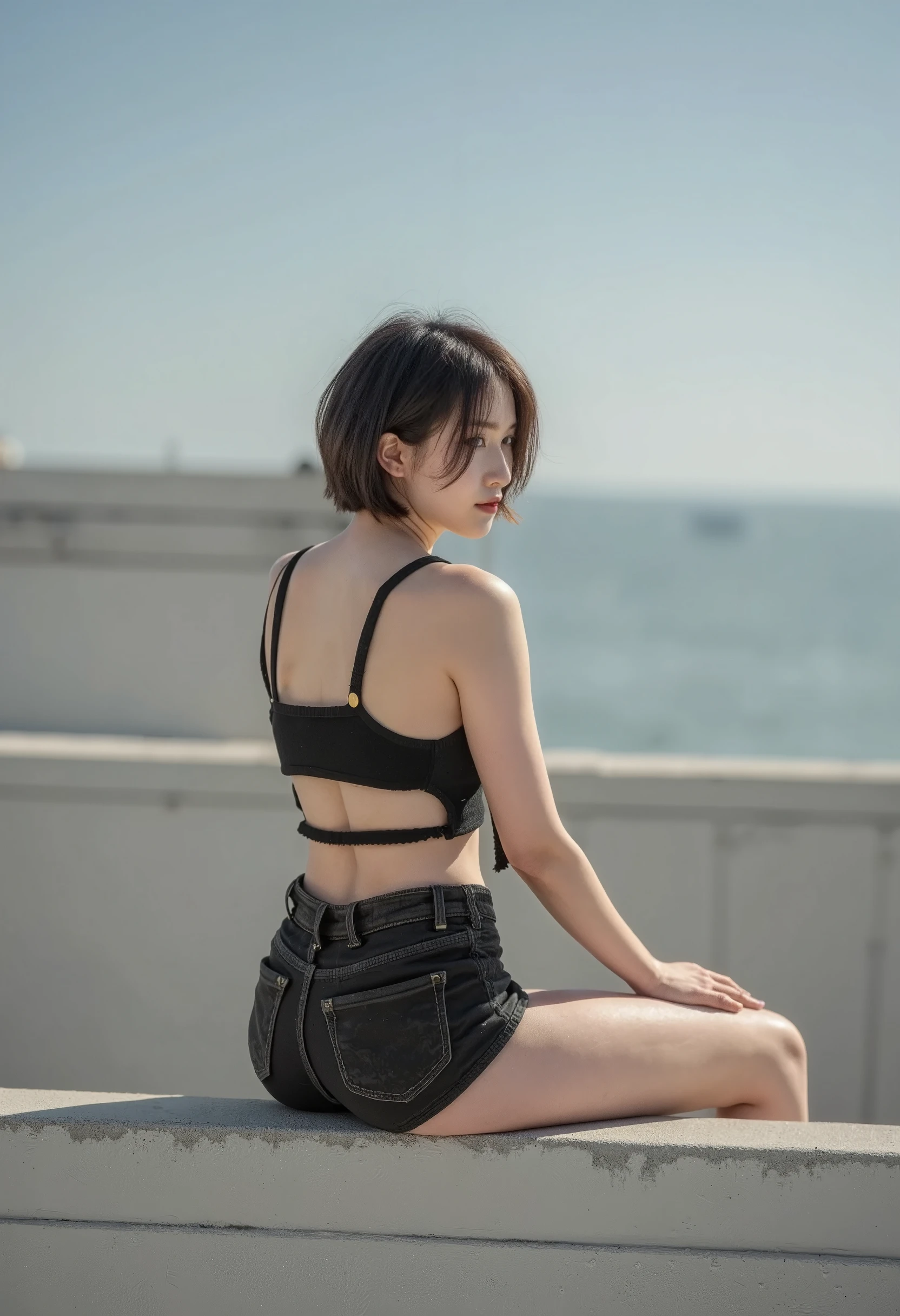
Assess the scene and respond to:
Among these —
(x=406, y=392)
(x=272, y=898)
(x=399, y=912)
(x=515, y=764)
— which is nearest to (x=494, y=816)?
(x=515, y=764)

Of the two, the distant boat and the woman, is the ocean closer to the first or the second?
the distant boat

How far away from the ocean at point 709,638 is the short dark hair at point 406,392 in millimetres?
5152

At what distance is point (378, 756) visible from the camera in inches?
69.6

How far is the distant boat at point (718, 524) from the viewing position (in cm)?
10400

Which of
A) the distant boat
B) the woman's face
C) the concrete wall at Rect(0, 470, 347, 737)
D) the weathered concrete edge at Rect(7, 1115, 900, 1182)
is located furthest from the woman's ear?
the distant boat

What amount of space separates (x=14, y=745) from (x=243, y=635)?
1272 mm

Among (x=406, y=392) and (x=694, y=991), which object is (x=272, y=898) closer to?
(x=694, y=991)

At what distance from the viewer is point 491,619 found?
1760 millimetres

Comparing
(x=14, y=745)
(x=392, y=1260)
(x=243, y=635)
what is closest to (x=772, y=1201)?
(x=392, y=1260)

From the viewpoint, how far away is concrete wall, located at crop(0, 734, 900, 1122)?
12.7 feet

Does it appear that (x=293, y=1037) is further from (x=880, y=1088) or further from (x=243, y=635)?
(x=243, y=635)

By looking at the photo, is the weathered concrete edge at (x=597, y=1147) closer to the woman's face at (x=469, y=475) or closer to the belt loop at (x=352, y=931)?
the belt loop at (x=352, y=931)

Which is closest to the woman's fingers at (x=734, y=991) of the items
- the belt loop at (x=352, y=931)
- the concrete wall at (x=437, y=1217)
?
the concrete wall at (x=437, y=1217)

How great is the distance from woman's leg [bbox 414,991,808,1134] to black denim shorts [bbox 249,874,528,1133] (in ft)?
0.12
